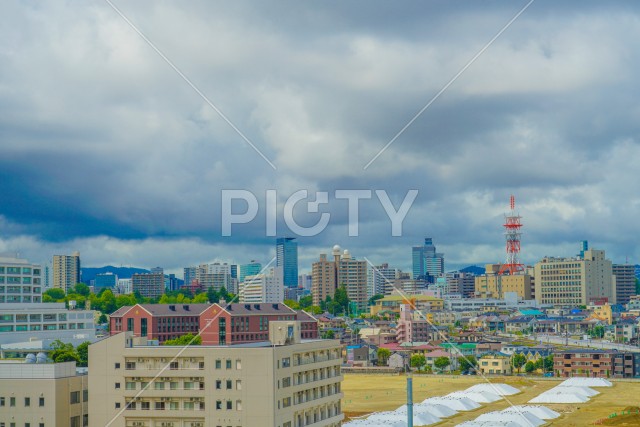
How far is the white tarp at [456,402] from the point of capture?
210 feet

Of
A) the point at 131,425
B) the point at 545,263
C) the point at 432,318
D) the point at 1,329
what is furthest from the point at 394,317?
the point at 131,425

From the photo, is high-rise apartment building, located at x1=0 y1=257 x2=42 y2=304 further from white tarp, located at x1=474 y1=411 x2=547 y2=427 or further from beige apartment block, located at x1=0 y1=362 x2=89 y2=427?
beige apartment block, located at x1=0 y1=362 x2=89 y2=427

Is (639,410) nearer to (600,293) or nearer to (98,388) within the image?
(98,388)

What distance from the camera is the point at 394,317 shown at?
503 ft

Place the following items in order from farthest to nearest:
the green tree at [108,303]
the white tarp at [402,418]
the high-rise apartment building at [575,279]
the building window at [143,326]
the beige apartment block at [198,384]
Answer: the high-rise apartment building at [575,279]
the green tree at [108,303]
the building window at [143,326]
the white tarp at [402,418]
the beige apartment block at [198,384]

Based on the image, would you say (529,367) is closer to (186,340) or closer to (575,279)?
(186,340)

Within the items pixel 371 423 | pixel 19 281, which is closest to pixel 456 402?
pixel 371 423

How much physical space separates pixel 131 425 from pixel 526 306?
496ft

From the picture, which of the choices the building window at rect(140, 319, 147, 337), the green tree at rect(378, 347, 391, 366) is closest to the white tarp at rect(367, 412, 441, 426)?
the building window at rect(140, 319, 147, 337)

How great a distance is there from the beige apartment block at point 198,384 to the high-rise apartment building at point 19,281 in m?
51.2

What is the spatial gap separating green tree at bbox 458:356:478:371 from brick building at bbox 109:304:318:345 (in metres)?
17.6

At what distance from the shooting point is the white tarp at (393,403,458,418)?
59.7m

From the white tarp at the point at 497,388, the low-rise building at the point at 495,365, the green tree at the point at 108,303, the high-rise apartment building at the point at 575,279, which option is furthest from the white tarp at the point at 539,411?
the high-rise apartment building at the point at 575,279

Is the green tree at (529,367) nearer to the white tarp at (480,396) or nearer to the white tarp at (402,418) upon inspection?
the white tarp at (480,396)
